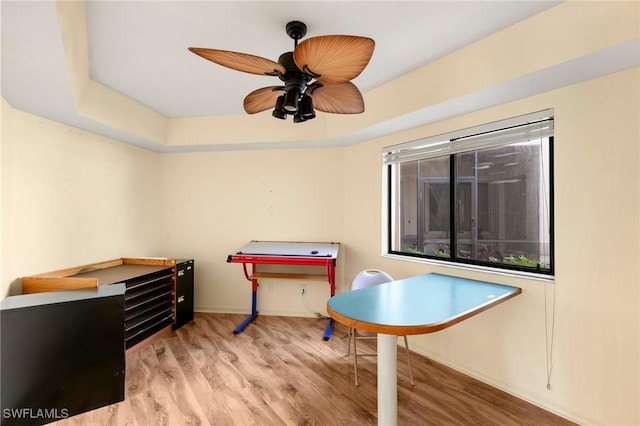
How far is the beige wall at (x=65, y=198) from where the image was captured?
2.39 m

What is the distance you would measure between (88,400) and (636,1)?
12.6 ft

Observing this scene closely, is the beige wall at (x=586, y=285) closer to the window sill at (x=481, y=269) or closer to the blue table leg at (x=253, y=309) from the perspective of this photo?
the window sill at (x=481, y=269)

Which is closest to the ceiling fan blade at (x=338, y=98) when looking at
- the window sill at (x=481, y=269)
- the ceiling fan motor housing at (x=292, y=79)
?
the ceiling fan motor housing at (x=292, y=79)

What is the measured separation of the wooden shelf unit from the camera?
242 cm

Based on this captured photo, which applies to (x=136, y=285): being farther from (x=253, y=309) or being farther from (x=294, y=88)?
(x=294, y=88)

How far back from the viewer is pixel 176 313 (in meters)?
3.45

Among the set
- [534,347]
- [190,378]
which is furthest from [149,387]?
[534,347]

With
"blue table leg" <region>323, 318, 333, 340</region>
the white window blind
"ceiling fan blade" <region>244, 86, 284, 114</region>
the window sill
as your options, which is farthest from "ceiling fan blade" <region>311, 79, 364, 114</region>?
Result: "blue table leg" <region>323, 318, 333, 340</region>

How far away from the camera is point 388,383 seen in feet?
5.85

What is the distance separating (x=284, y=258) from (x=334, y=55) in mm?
2213

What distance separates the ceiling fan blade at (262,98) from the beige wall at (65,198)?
74.6 inches

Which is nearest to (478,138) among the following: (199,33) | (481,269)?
(481,269)

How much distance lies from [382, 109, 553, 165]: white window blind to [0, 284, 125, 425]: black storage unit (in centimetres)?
274

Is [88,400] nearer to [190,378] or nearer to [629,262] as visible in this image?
[190,378]
